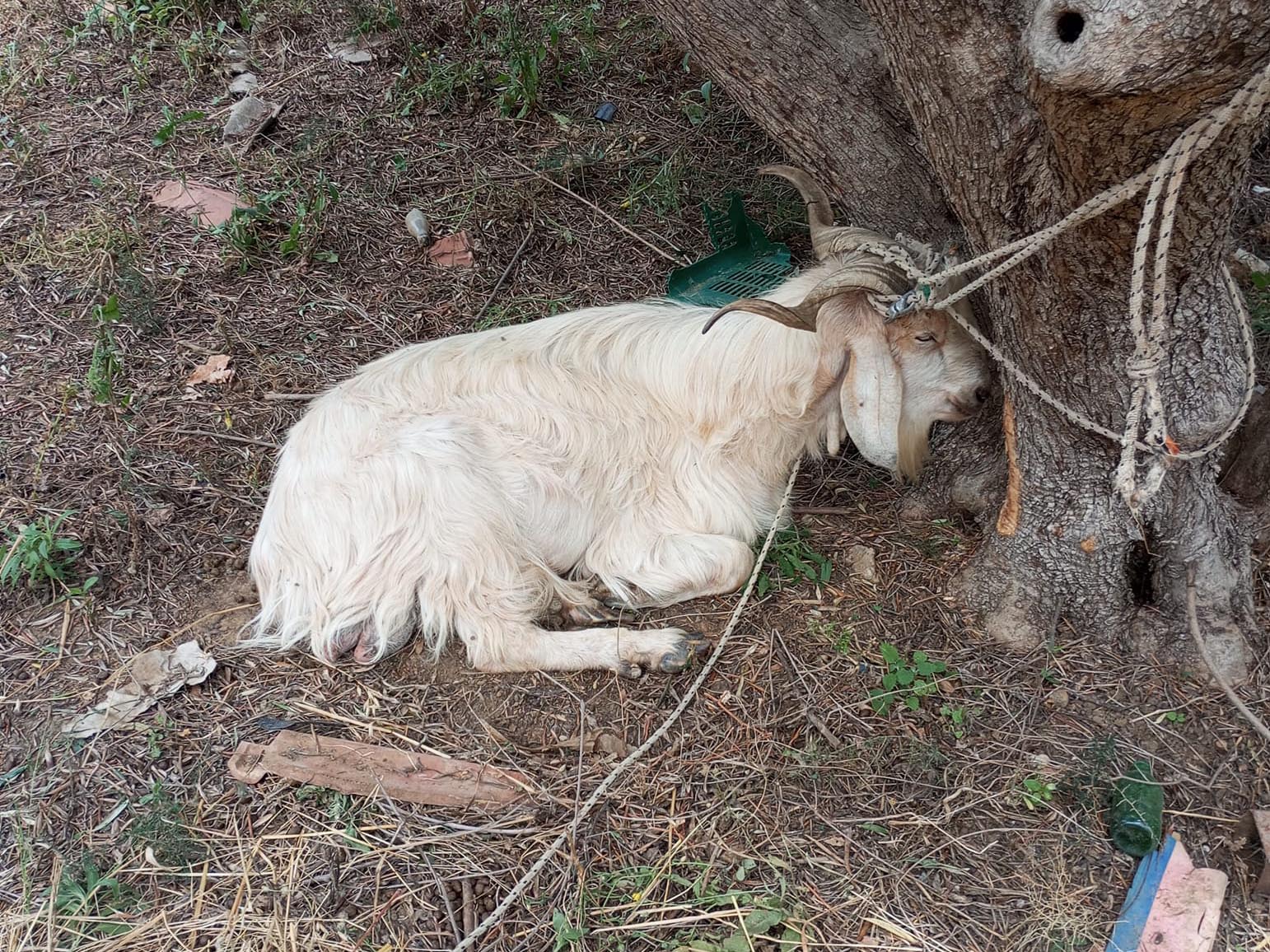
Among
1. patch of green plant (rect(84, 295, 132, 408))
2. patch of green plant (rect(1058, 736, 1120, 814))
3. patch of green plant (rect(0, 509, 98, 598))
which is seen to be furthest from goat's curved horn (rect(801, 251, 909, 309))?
patch of green plant (rect(84, 295, 132, 408))

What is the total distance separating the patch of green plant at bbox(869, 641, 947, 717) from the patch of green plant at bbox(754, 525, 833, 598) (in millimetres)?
392

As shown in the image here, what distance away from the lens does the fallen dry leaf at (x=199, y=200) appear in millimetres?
4559

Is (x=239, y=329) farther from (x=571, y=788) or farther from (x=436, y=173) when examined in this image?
(x=571, y=788)

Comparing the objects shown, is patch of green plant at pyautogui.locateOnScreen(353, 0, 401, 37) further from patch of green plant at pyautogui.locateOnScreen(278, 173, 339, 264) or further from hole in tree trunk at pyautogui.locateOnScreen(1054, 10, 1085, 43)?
hole in tree trunk at pyautogui.locateOnScreen(1054, 10, 1085, 43)

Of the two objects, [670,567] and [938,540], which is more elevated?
[938,540]

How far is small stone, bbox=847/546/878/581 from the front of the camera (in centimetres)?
316

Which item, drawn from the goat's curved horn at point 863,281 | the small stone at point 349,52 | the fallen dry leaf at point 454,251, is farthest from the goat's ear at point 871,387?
the small stone at point 349,52

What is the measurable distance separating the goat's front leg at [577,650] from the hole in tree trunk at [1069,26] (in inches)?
77.7

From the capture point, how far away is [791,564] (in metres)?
3.21

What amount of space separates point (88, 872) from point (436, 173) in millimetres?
3478

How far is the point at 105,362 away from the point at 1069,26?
3709 millimetres

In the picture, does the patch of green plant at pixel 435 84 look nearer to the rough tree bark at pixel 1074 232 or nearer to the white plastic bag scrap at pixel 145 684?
the rough tree bark at pixel 1074 232

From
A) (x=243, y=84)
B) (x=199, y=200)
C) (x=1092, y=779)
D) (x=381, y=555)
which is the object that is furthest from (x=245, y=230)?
(x=1092, y=779)

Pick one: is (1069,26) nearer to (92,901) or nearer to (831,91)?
(831,91)
